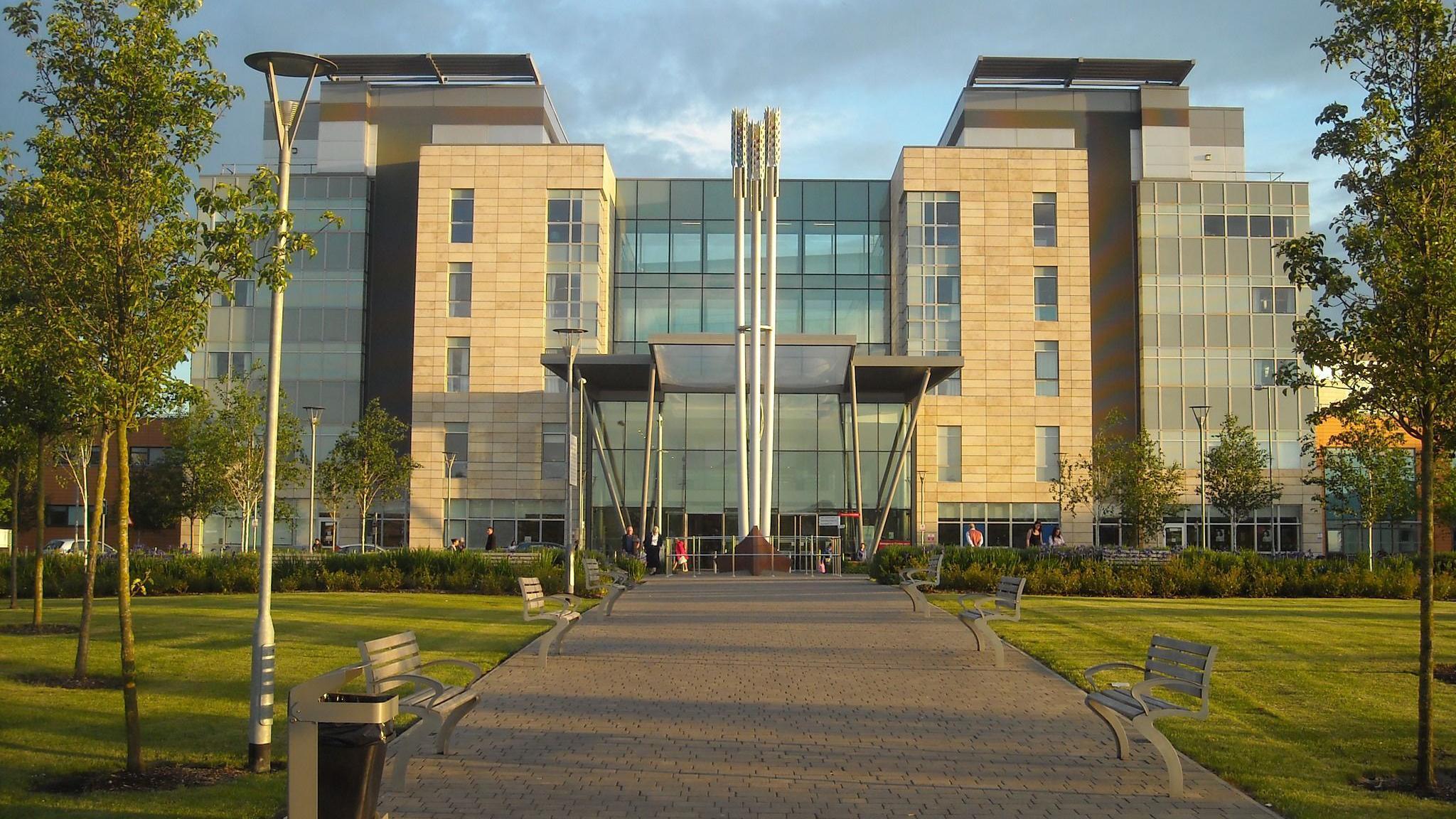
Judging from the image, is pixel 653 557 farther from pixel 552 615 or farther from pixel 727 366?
pixel 552 615

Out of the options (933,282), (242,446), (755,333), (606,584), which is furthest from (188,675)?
(933,282)

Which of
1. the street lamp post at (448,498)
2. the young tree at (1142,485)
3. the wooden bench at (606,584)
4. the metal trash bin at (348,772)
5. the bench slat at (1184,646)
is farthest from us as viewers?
the street lamp post at (448,498)

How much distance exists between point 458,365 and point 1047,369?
27988mm

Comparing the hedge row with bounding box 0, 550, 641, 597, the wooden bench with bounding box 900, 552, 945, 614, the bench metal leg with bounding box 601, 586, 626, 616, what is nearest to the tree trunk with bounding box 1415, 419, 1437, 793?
the wooden bench with bounding box 900, 552, 945, 614

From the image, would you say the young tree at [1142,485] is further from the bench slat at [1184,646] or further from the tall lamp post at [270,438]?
the tall lamp post at [270,438]

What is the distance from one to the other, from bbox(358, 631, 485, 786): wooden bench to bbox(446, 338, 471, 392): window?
51.8 metres

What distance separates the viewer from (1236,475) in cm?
5656

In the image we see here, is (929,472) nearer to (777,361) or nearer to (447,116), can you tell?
(777,361)

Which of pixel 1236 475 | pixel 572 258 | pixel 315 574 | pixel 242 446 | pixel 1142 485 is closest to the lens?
pixel 315 574

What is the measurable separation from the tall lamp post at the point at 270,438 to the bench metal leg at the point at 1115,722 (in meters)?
5.91

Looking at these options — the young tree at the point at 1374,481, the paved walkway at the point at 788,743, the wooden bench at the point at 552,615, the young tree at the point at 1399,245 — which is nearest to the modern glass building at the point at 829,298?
the young tree at the point at 1374,481

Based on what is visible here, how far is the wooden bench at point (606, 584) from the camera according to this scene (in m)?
20.8

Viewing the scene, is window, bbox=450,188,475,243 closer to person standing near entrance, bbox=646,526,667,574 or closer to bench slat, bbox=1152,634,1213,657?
person standing near entrance, bbox=646,526,667,574

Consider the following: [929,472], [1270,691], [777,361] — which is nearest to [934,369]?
[777,361]
